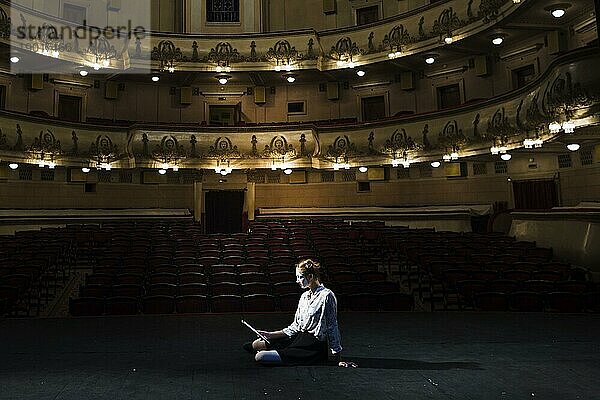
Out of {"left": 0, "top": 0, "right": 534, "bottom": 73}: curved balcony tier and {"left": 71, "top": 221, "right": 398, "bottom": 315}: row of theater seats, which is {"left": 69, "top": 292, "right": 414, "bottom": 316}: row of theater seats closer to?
{"left": 71, "top": 221, "right": 398, "bottom": 315}: row of theater seats

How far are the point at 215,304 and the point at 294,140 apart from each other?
12.4 metres

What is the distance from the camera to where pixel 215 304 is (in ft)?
23.6

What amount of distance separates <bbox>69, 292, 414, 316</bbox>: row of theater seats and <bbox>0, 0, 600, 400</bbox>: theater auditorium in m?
0.03

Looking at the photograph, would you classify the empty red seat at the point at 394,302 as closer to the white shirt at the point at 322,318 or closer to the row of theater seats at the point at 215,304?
the row of theater seats at the point at 215,304

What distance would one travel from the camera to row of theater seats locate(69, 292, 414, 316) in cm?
698

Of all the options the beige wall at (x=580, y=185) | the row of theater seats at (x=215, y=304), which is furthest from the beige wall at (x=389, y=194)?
the row of theater seats at (x=215, y=304)

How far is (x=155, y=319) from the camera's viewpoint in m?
6.58

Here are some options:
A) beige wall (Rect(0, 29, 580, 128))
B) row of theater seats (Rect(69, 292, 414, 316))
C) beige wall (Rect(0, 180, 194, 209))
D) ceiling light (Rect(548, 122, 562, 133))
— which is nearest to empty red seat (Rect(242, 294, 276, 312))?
row of theater seats (Rect(69, 292, 414, 316))

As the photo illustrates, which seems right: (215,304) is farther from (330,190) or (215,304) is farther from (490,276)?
(330,190)

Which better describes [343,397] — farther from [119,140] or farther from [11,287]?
[119,140]

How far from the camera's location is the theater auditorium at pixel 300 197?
4.29m

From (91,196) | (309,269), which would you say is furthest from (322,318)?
(91,196)

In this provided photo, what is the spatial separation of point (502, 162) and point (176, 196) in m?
Answer: 14.5

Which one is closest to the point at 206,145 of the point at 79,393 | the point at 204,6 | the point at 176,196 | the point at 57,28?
the point at 176,196
